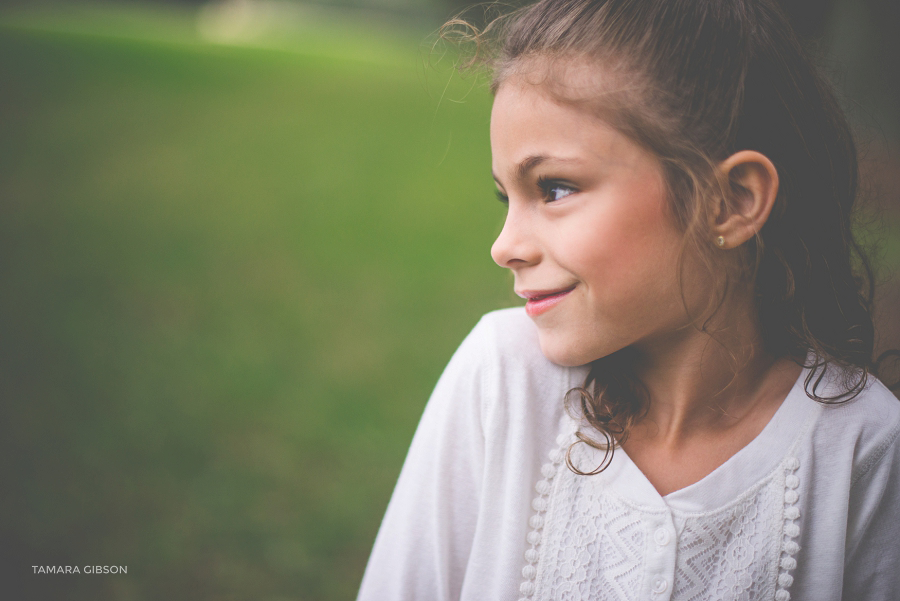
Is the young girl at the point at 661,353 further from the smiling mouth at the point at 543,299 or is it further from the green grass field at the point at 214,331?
the green grass field at the point at 214,331

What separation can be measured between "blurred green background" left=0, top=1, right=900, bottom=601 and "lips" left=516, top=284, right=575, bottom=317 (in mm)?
678

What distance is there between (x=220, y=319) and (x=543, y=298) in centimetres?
360

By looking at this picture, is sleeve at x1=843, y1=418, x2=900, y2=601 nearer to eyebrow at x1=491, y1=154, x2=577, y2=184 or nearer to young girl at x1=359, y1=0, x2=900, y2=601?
young girl at x1=359, y1=0, x2=900, y2=601

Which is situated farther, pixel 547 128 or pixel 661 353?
pixel 661 353

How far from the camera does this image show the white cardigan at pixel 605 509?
130cm

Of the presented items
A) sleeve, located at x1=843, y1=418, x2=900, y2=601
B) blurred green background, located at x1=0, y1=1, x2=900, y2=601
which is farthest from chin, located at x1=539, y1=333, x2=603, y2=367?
blurred green background, located at x1=0, y1=1, x2=900, y2=601

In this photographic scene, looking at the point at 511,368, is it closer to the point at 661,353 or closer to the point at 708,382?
the point at 661,353

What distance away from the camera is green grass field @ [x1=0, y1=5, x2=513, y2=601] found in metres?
2.61

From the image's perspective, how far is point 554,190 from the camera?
1.26m

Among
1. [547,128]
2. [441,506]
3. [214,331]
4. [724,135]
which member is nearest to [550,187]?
[547,128]

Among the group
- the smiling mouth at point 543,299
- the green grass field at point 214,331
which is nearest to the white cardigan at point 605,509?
the smiling mouth at point 543,299

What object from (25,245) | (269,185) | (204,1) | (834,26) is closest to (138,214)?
(25,245)

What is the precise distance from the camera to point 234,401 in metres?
3.53

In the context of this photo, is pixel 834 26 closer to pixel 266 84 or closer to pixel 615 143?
pixel 615 143
